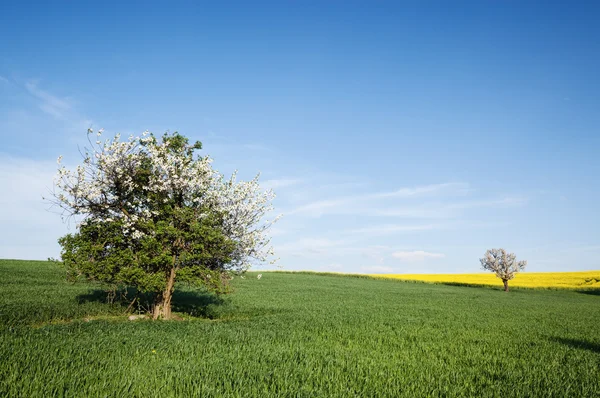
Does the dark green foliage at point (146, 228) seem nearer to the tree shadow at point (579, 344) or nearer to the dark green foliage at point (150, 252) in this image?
the dark green foliage at point (150, 252)

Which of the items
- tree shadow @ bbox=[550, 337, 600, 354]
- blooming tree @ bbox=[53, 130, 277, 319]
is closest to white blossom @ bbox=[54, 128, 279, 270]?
blooming tree @ bbox=[53, 130, 277, 319]

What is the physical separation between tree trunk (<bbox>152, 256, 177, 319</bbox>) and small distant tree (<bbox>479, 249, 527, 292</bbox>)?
203 ft

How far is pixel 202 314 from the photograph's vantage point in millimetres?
23484

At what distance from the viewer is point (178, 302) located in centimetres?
2609

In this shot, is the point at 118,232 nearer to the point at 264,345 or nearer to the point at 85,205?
the point at 85,205

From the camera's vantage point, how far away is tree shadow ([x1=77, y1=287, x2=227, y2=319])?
74.3 ft

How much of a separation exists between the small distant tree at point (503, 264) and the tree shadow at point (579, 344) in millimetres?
52238

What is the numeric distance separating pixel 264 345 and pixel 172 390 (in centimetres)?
503

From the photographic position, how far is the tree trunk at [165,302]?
18.4m

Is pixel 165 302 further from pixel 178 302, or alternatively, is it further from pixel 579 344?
pixel 579 344

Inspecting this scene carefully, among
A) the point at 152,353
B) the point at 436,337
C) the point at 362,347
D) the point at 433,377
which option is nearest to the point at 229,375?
the point at 152,353

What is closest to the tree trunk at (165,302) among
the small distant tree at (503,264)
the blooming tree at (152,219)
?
the blooming tree at (152,219)

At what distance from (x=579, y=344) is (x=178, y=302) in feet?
73.5

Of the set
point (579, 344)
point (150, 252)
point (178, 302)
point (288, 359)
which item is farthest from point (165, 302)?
point (579, 344)
